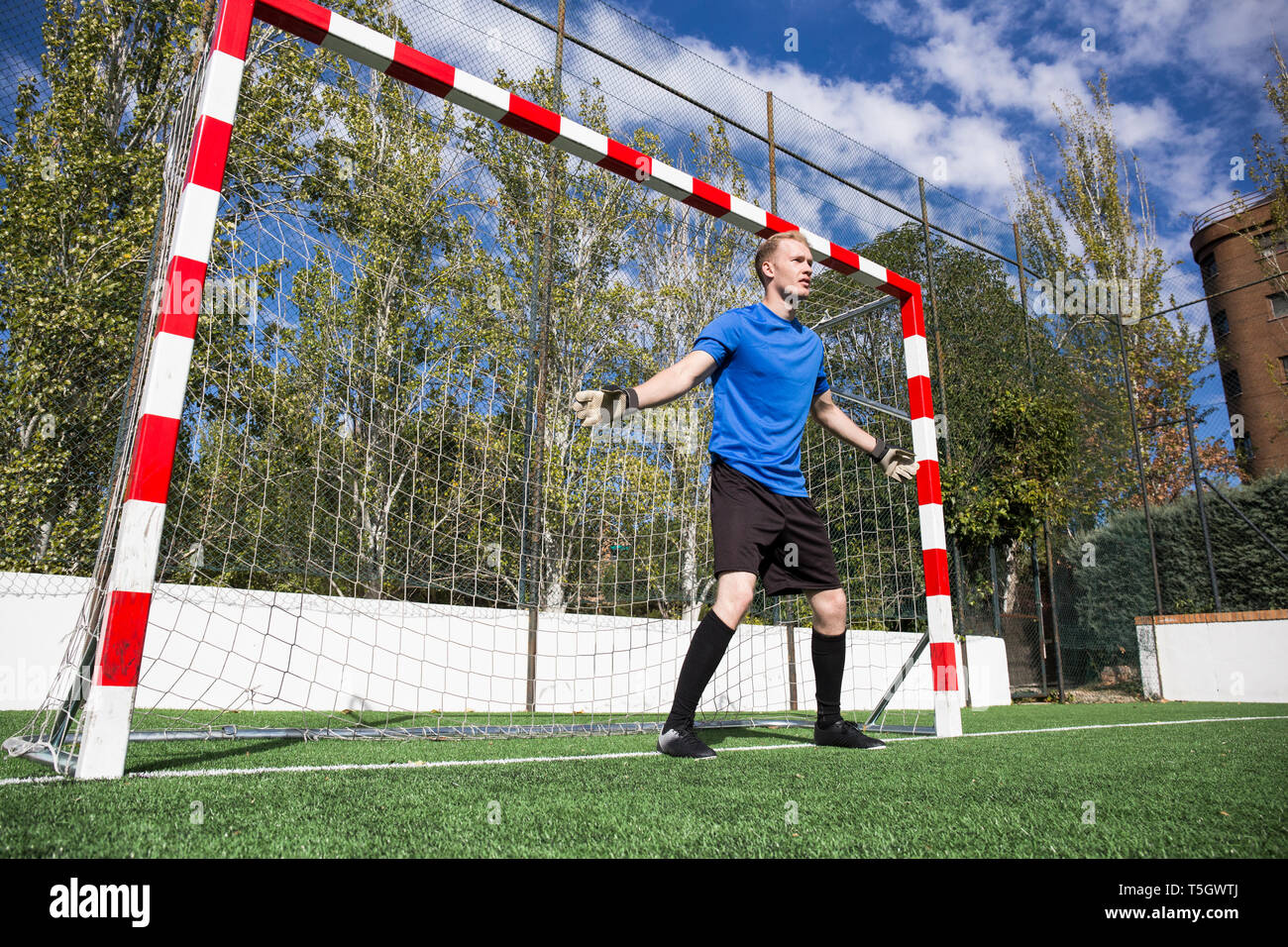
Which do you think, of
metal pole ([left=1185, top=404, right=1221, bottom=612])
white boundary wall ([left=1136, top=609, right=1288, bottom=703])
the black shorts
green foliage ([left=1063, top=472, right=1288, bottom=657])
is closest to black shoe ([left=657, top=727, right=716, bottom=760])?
the black shorts

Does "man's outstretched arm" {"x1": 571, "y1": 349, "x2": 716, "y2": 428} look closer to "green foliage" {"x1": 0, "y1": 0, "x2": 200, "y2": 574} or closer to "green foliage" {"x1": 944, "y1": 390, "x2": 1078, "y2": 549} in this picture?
"green foliage" {"x1": 0, "y1": 0, "x2": 200, "y2": 574}

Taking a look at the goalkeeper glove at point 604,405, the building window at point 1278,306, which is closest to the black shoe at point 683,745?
the goalkeeper glove at point 604,405

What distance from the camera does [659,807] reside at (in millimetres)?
1420

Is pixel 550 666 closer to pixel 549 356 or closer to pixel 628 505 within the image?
pixel 628 505

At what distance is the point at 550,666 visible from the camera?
5.62 m

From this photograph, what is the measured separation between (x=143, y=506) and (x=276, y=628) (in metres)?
3.71

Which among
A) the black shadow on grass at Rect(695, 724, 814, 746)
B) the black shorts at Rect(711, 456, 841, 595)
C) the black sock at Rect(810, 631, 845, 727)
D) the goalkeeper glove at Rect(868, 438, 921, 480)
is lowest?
the black shadow on grass at Rect(695, 724, 814, 746)

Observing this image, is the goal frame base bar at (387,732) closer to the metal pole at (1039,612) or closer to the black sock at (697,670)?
the black sock at (697,670)

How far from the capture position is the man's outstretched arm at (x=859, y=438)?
9.83 ft

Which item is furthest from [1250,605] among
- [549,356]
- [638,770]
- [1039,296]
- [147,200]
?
[147,200]

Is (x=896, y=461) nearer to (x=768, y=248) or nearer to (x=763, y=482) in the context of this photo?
(x=763, y=482)

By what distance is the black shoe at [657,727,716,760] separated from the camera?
2.28m

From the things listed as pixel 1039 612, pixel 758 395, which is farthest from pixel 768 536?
pixel 1039 612

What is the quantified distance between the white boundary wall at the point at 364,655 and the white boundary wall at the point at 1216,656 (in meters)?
5.20
